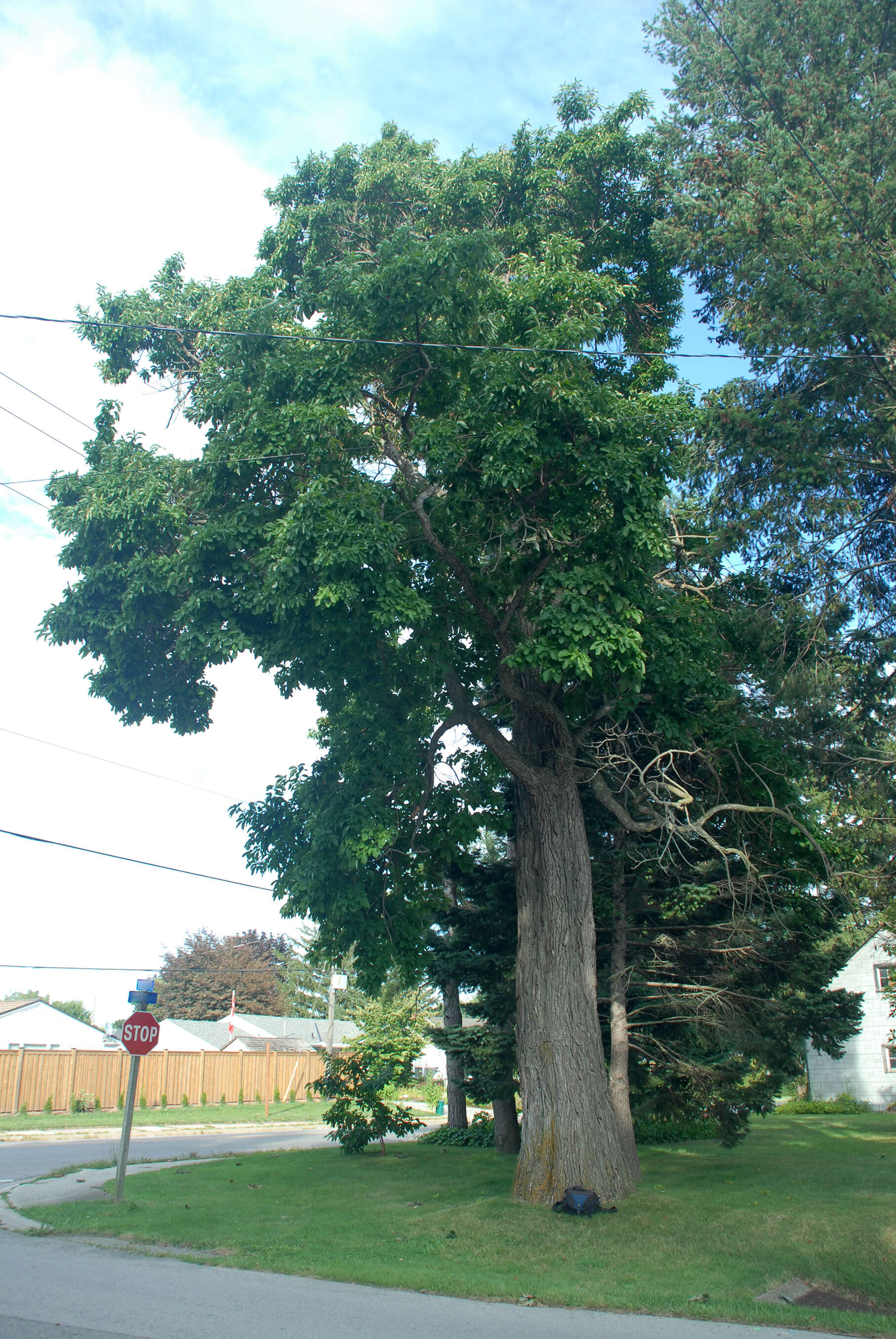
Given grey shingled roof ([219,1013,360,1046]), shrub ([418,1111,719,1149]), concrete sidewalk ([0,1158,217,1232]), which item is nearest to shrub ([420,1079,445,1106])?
grey shingled roof ([219,1013,360,1046])

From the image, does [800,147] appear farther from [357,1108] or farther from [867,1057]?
[867,1057]

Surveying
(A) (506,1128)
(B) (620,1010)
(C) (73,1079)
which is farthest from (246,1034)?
(B) (620,1010)

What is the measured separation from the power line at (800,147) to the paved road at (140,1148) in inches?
711

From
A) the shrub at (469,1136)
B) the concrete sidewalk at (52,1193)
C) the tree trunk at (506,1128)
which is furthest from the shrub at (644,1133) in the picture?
the concrete sidewalk at (52,1193)

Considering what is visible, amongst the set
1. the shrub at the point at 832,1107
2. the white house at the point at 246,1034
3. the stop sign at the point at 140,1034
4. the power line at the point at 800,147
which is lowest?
the shrub at the point at 832,1107

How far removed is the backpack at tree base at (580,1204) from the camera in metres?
10.8

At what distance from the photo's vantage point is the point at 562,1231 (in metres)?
10.2

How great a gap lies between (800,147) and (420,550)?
7.59 metres

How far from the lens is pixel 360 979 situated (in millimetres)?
13172

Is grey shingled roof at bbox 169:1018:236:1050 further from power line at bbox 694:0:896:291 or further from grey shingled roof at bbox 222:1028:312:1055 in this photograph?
power line at bbox 694:0:896:291

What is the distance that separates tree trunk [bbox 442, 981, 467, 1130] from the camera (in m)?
21.6

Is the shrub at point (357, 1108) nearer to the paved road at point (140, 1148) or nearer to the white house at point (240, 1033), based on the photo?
the paved road at point (140, 1148)

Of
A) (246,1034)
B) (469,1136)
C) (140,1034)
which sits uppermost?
(140,1034)

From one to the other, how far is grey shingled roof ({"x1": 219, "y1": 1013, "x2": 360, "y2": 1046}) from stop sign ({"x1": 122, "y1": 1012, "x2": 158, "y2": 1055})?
39.8 metres
